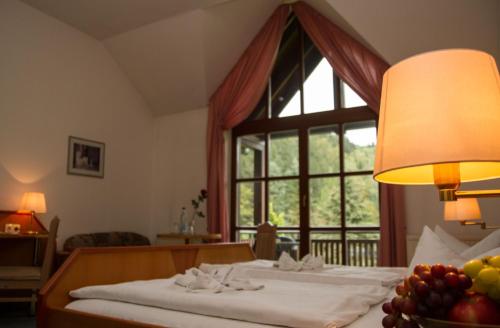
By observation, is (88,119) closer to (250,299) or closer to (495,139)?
(250,299)

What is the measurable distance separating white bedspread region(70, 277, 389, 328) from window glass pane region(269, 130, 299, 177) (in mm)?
3200

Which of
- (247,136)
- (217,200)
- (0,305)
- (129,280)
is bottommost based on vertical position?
(0,305)

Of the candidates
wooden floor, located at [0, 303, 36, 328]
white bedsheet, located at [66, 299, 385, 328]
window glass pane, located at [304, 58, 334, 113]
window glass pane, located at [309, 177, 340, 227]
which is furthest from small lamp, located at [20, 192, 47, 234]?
window glass pane, located at [304, 58, 334, 113]

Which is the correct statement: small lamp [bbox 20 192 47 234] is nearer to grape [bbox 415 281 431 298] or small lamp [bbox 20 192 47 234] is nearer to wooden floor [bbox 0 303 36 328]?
wooden floor [bbox 0 303 36 328]

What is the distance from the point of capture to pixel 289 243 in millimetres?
5090

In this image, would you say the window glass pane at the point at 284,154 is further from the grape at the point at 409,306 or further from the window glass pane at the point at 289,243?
the grape at the point at 409,306

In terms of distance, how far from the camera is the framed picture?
4887 millimetres

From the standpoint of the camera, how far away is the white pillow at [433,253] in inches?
81.3

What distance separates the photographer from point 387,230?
14.0 ft

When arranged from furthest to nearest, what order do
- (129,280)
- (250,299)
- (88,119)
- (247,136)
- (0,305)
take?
(247,136), (88,119), (0,305), (129,280), (250,299)

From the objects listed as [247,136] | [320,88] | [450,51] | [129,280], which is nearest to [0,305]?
[129,280]

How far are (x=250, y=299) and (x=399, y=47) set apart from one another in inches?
138

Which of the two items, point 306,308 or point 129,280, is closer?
point 306,308

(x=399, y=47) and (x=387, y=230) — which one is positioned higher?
(x=399, y=47)
